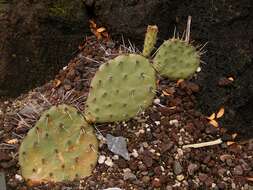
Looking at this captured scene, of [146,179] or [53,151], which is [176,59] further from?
[53,151]

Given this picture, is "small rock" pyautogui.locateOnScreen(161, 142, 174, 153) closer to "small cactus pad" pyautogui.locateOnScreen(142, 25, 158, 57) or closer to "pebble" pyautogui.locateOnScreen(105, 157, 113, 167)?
"pebble" pyautogui.locateOnScreen(105, 157, 113, 167)

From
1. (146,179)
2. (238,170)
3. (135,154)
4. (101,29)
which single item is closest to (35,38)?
(101,29)

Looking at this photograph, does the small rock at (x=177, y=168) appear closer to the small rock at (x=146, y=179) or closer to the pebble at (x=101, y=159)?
the small rock at (x=146, y=179)

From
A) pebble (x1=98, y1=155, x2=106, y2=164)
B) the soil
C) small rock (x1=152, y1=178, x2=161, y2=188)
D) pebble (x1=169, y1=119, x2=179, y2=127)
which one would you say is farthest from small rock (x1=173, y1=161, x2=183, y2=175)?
pebble (x1=98, y1=155, x2=106, y2=164)

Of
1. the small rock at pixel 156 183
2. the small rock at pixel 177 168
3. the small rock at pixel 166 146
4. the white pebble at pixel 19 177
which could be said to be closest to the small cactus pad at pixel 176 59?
the small rock at pixel 166 146

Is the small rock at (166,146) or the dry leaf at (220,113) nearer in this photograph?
the small rock at (166,146)
